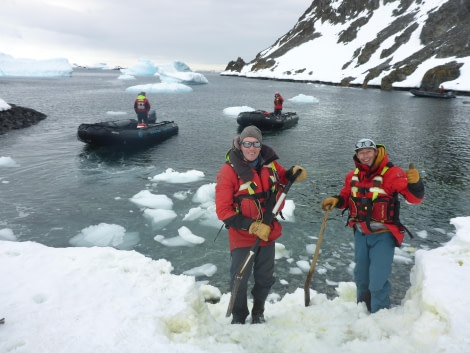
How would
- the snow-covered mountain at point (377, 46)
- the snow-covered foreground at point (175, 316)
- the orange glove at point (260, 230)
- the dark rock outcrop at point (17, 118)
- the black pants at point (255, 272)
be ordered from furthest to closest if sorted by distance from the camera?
the snow-covered mountain at point (377, 46)
the dark rock outcrop at point (17, 118)
the black pants at point (255, 272)
the orange glove at point (260, 230)
the snow-covered foreground at point (175, 316)

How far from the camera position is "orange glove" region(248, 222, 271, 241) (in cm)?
392

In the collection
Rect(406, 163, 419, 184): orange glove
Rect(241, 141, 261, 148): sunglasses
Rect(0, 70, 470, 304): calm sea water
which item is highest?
Rect(241, 141, 261, 148): sunglasses

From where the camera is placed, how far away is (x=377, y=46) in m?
90.2

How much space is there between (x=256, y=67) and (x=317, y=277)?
140424 mm

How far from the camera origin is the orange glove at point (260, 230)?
12.8 feet

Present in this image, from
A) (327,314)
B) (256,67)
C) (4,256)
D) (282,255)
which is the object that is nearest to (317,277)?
(282,255)

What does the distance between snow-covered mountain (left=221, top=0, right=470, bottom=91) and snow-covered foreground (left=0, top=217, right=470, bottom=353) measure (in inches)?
2384

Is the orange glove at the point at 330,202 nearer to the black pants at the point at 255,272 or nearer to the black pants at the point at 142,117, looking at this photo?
the black pants at the point at 255,272

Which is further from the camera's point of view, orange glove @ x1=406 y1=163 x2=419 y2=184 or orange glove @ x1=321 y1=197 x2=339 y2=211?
orange glove @ x1=321 y1=197 x2=339 y2=211

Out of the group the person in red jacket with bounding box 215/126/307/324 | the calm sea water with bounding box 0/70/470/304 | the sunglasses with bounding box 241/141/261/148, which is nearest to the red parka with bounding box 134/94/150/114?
the calm sea water with bounding box 0/70/470/304

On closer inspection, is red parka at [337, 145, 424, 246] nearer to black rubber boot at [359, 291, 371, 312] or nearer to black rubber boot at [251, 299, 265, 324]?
black rubber boot at [359, 291, 371, 312]

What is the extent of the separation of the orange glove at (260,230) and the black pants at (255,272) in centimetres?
41

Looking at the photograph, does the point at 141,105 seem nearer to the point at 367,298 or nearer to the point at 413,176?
the point at 367,298

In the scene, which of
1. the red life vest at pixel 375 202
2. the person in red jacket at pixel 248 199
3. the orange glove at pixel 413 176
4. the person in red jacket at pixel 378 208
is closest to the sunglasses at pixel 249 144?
the person in red jacket at pixel 248 199
